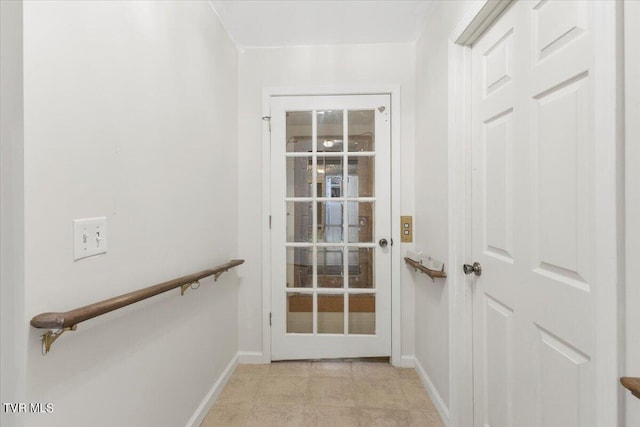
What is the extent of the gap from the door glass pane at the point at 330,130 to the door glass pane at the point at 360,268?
84 centimetres

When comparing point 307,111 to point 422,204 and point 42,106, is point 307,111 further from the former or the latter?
point 42,106

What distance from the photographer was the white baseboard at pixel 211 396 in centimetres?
163

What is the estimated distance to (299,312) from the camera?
2400 mm

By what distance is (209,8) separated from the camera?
1.88 meters

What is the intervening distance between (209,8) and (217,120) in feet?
2.23

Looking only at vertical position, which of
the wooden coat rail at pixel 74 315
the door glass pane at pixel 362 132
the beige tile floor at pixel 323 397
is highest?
the door glass pane at pixel 362 132

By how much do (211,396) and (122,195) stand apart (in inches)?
55.3

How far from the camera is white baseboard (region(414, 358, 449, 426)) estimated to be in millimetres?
1685

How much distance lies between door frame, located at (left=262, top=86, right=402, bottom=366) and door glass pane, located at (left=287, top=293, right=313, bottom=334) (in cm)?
17

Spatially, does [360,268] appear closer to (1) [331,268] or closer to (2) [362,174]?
(1) [331,268]

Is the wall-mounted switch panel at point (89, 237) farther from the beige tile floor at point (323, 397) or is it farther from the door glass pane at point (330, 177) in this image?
the door glass pane at point (330, 177)

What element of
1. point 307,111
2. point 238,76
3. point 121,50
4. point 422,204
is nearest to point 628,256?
point 422,204

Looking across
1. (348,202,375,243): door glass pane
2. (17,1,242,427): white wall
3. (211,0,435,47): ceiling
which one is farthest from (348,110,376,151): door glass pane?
(17,1,242,427): white wall

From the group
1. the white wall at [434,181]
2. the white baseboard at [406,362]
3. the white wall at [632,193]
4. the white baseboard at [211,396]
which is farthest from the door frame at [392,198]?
the white wall at [632,193]
